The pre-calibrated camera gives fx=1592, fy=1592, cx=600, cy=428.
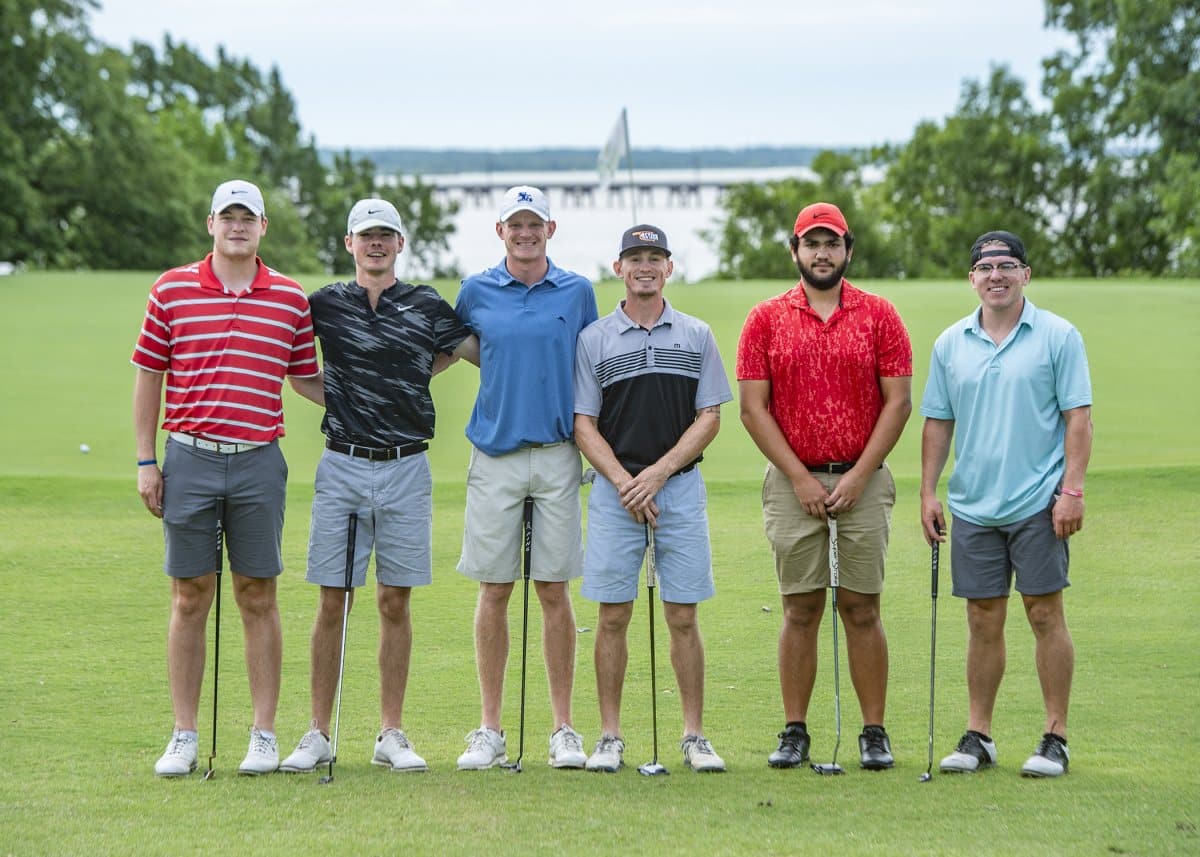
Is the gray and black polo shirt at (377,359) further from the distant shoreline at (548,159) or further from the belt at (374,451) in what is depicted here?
the distant shoreline at (548,159)

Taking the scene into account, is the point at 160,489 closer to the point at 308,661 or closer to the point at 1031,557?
the point at 308,661

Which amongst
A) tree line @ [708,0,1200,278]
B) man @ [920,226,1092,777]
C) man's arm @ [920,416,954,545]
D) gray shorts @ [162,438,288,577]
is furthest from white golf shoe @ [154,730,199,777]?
tree line @ [708,0,1200,278]

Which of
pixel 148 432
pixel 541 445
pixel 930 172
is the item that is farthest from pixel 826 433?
pixel 930 172

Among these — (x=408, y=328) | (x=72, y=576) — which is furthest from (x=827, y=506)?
(x=72, y=576)

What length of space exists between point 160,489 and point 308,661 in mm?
1743

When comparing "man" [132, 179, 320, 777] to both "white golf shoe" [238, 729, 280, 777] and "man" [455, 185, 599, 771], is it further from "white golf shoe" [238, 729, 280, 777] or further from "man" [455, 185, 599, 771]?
"man" [455, 185, 599, 771]

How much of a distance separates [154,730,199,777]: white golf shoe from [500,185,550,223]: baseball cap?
6.83 ft

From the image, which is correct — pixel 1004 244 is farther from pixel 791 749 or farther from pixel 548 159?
pixel 548 159

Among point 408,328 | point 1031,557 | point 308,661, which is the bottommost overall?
point 308,661

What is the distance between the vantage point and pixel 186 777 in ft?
16.8

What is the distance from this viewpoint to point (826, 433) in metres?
5.48

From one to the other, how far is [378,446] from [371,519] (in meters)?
0.28

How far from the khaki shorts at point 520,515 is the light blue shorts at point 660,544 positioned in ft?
0.41

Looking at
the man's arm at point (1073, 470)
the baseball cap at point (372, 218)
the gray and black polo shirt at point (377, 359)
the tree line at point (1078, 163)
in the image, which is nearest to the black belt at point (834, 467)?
the man's arm at point (1073, 470)
